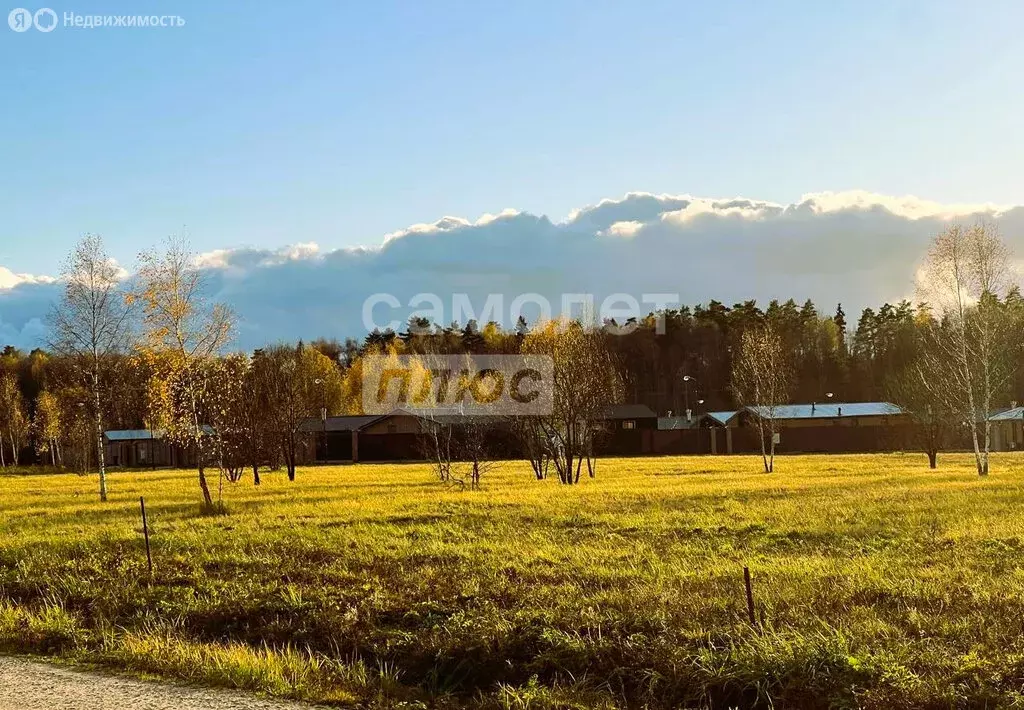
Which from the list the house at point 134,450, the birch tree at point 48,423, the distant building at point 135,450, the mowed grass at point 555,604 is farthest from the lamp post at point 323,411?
the mowed grass at point 555,604

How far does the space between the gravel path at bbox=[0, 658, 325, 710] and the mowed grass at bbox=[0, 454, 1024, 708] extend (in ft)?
1.17

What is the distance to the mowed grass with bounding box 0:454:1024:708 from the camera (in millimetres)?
6965

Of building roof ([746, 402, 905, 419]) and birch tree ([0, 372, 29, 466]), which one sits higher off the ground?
birch tree ([0, 372, 29, 466])

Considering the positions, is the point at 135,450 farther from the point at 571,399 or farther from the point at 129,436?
the point at 571,399

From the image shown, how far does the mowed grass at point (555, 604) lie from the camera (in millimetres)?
6965

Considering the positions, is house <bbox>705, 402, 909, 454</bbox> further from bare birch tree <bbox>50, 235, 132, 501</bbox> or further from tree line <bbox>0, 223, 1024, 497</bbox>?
bare birch tree <bbox>50, 235, 132, 501</bbox>

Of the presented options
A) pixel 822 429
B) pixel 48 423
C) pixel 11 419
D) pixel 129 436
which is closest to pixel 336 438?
pixel 129 436

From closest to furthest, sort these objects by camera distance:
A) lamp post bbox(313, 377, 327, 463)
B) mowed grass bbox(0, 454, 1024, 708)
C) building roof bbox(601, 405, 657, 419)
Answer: mowed grass bbox(0, 454, 1024, 708), lamp post bbox(313, 377, 327, 463), building roof bbox(601, 405, 657, 419)

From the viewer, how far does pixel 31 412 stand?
84938 mm

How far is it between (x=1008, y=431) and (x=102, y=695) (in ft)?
213

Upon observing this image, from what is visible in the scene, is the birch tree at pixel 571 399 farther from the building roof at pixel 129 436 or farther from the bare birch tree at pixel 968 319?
the building roof at pixel 129 436

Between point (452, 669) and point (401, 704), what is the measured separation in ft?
3.99

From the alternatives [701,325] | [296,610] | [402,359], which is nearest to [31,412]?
[402,359]

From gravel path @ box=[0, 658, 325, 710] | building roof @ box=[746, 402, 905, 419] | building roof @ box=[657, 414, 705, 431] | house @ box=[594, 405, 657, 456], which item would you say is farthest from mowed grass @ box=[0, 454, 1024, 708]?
building roof @ box=[657, 414, 705, 431]
